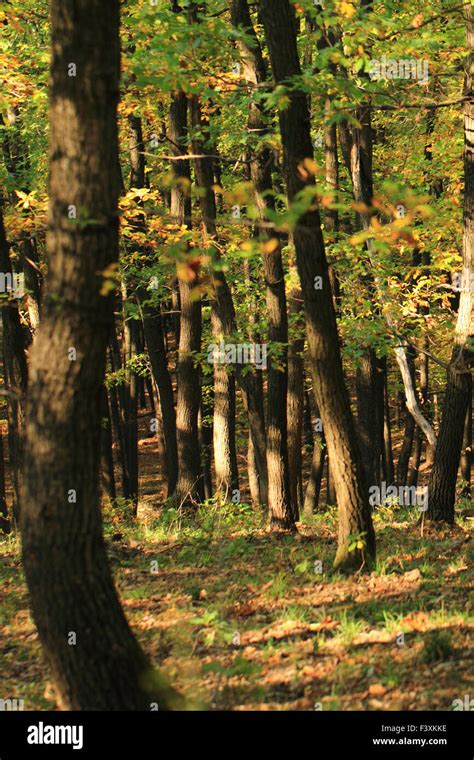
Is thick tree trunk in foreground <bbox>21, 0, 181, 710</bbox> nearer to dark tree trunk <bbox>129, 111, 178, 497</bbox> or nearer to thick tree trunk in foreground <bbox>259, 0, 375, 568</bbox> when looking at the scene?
thick tree trunk in foreground <bbox>259, 0, 375, 568</bbox>

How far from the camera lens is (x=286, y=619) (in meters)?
7.73

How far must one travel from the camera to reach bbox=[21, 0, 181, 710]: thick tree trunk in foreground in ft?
16.5

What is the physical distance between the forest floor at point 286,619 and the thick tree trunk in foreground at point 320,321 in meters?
0.66

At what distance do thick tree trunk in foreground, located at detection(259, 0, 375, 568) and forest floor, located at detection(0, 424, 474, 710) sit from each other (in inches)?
26.0

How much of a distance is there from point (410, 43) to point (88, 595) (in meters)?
7.63

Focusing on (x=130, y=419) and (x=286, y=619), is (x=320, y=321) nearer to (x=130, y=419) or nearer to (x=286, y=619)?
(x=286, y=619)

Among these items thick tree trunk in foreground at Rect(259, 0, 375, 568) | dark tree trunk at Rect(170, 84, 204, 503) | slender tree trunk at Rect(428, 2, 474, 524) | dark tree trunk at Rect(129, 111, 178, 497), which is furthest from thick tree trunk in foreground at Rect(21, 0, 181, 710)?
dark tree trunk at Rect(129, 111, 178, 497)

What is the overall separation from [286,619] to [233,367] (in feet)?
22.6

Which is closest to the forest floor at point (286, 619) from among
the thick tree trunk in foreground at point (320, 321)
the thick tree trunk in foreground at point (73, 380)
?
the thick tree trunk in foreground at point (320, 321)

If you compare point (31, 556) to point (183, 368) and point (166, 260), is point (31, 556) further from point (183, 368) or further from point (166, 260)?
point (183, 368)

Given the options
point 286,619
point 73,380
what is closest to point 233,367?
point 286,619

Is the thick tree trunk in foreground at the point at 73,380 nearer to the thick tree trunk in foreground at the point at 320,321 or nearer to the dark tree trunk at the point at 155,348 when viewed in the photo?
the thick tree trunk in foreground at the point at 320,321

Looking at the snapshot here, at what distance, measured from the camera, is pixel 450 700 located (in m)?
5.79

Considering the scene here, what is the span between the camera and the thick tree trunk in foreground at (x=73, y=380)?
5031 mm
